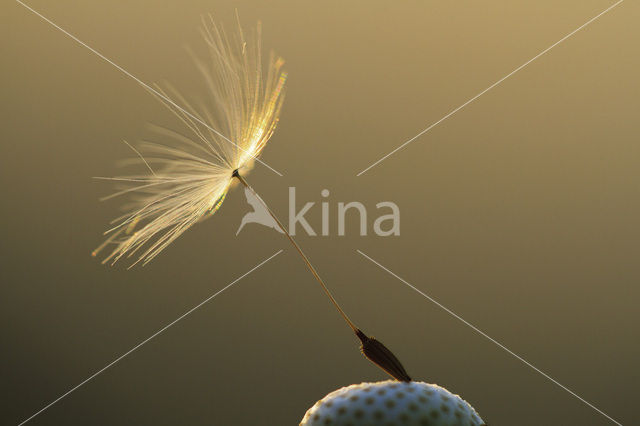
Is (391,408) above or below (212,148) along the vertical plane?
below

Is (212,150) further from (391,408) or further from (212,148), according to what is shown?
(391,408)

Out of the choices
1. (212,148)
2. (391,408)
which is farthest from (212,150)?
(391,408)

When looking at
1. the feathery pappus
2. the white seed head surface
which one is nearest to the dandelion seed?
the feathery pappus

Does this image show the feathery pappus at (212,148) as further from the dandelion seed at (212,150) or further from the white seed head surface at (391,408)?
the white seed head surface at (391,408)

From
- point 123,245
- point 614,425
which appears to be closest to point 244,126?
point 123,245

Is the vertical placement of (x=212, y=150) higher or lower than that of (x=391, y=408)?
higher

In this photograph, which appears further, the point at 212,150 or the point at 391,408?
the point at 212,150

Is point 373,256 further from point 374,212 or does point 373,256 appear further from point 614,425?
Result: point 614,425

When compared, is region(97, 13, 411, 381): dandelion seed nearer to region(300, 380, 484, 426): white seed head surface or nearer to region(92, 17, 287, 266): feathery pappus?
region(92, 17, 287, 266): feathery pappus
